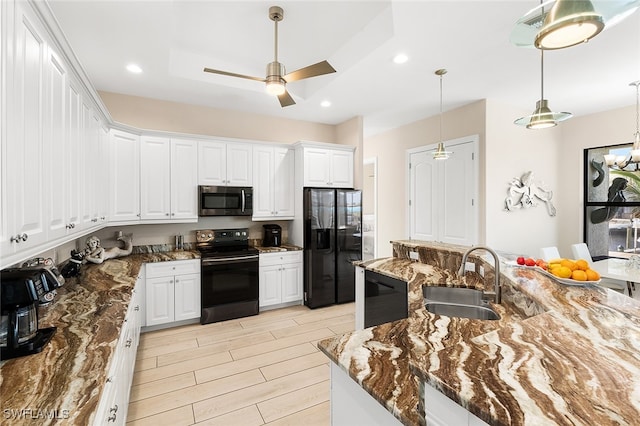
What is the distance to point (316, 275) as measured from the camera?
4250 mm

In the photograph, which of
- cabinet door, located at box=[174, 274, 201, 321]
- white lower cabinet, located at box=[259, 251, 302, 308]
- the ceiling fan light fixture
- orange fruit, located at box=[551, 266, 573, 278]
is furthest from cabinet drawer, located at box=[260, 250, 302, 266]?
the ceiling fan light fixture

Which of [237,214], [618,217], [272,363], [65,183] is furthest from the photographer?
[618,217]

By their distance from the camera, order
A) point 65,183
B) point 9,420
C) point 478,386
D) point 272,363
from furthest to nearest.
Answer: point 272,363 → point 65,183 → point 9,420 → point 478,386

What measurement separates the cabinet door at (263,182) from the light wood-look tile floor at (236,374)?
58.5 inches

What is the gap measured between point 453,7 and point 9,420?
3.12m

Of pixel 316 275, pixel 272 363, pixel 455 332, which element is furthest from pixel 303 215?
pixel 455 332

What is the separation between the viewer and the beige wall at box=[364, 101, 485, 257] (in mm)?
4250

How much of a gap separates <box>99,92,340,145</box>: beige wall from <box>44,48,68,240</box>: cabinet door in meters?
2.28

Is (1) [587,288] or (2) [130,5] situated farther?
(2) [130,5]

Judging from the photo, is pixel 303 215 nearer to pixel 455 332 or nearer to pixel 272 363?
pixel 272 363

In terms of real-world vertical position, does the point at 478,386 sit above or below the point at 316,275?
above

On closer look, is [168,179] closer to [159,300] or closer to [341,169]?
[159,300]

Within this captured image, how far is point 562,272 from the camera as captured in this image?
1.94 m

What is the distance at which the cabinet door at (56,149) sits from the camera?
1.49 metres
